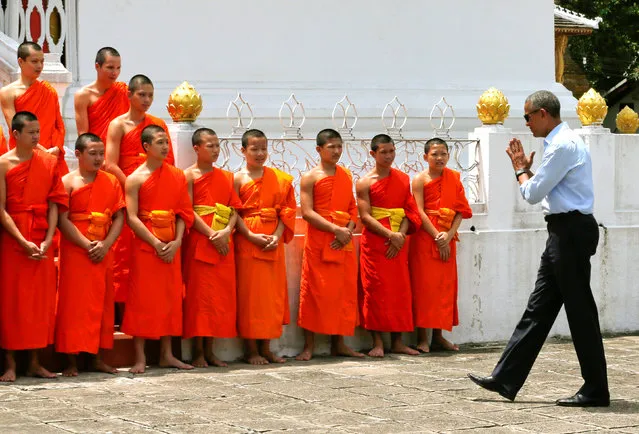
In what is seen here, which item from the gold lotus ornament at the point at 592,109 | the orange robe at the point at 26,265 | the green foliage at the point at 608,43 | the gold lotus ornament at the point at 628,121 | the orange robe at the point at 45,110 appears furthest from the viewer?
the green foliage at the point at 608,43

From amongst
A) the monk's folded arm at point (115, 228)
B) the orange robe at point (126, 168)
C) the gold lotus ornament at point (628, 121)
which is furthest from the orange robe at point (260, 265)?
the gold lotus ornament at point (628, 121)

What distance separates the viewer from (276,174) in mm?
9172

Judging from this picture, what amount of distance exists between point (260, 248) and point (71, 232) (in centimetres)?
137

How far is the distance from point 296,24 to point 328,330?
4.43 m

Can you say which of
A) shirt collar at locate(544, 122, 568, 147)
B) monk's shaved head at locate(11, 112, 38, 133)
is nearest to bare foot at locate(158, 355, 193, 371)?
monk's shaved head at locate(11, 112, 38, 133)

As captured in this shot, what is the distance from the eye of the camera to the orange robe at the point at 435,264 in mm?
9688

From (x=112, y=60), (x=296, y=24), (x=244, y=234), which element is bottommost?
(x=244, y=234)

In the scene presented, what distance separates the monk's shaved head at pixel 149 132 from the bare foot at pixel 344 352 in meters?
2.05

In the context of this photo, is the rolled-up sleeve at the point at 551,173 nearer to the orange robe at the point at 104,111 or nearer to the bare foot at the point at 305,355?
the bare foot at the point at 305,355

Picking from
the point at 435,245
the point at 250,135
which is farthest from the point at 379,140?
the point at 250,135

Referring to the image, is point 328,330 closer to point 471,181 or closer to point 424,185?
point 424,185

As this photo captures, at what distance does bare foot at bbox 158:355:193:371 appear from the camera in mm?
8641

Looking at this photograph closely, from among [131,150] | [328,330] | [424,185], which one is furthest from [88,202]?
[424,185]

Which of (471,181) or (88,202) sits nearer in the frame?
(88,202)
